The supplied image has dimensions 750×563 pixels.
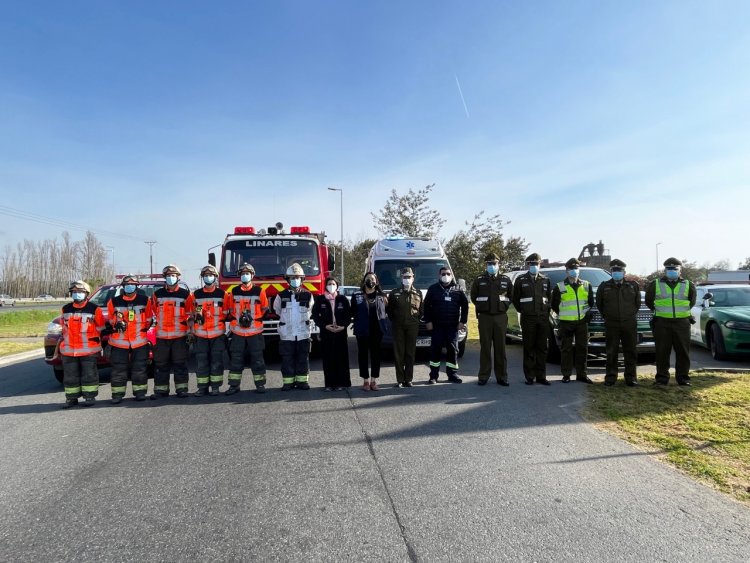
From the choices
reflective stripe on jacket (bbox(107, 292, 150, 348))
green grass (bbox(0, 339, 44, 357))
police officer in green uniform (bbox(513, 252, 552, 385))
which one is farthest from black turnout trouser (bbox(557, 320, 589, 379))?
green grass (bbox(0, 339, 44, 357))

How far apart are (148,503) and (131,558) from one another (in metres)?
0.76

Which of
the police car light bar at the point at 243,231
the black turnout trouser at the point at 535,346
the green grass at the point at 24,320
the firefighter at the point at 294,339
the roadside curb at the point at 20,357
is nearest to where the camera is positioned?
the firefighter at the point at 294,339

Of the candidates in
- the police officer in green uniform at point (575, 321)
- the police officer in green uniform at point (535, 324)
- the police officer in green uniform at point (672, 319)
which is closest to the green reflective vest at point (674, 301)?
the police officer in green uniform at point (672, 319)

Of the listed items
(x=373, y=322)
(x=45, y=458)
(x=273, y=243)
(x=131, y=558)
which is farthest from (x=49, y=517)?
(x=273, y=243)

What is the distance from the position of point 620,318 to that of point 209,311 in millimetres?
6569

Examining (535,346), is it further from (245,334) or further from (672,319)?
(245,334)

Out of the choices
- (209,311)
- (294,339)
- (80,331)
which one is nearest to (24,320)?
(80,331)

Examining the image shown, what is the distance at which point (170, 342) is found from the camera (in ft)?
23.5

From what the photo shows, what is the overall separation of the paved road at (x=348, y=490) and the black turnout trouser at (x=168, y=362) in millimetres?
902

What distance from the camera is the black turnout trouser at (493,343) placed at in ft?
25.1

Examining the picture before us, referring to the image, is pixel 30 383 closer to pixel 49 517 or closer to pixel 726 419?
pixel 49 517

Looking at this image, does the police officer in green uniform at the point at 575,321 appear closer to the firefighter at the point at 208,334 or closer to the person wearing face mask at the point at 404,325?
the person wearing face mask at the point at 404,325

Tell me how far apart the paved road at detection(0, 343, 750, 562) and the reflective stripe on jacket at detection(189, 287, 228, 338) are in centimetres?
137

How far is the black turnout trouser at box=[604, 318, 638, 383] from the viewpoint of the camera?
757 cm
